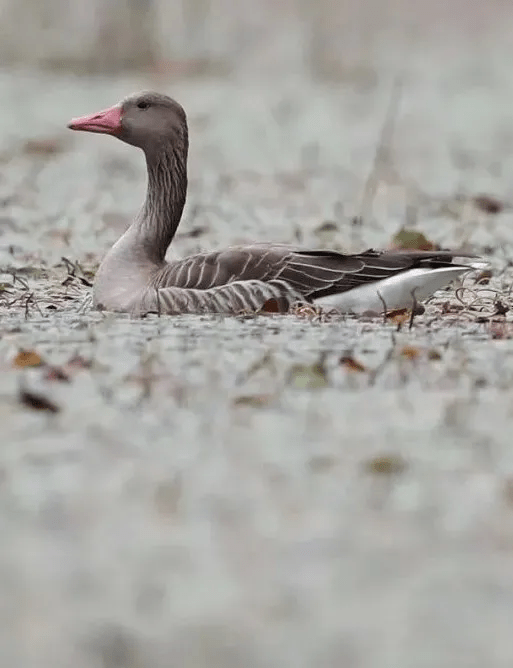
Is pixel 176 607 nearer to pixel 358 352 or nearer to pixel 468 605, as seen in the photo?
pixel 468 605

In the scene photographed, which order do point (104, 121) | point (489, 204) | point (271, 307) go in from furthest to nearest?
point (489, 204) → point (104, 121) → point (271, 307)

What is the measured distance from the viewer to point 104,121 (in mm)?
10305

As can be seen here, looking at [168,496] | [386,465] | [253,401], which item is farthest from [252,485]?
[253,401]

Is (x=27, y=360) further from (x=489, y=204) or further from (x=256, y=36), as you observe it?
(x=256, y=36)

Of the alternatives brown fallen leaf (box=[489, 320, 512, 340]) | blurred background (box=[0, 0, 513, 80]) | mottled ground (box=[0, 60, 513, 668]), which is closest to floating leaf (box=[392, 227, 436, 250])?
mottled ground (box=[0, 60, 513, 668])

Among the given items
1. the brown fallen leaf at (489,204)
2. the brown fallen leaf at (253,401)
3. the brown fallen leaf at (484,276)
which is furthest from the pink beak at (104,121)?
the brown fallen leaf at (489,204)

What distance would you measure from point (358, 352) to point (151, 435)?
2073 millimetres

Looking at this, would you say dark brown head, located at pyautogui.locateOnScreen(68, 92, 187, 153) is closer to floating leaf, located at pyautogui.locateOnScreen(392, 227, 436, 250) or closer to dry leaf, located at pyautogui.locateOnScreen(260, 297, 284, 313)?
dry leaf, located at pyautogui.locateOnScreen(260, 297, 284, 313)

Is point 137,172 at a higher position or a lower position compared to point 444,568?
lower

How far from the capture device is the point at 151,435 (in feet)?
18.5

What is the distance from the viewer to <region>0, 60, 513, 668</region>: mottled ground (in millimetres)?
3771

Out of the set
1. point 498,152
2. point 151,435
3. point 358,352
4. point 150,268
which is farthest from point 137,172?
point 151,435

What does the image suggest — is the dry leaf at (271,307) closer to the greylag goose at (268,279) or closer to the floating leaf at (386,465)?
the greylag goose at (268,279)

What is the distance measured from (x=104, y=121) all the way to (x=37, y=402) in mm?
4546
